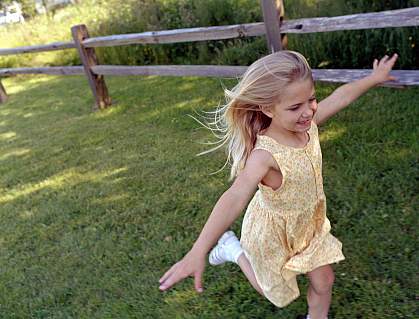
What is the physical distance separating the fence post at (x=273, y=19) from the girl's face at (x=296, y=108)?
2741 mm

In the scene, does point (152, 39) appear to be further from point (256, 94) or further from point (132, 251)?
point (256, 94)

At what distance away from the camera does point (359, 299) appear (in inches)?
103

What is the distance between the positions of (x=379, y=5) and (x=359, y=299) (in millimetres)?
4291

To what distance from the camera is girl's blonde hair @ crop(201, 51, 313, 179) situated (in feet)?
6.29

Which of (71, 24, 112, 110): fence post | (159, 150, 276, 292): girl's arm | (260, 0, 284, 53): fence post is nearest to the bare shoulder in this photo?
(159, 150, 276, 292): girl's arm

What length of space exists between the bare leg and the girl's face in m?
0.86

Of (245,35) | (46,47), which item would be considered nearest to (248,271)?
(245,35)

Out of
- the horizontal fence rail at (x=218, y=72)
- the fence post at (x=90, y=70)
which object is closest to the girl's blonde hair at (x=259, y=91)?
the horizontal fence rail at (x=218, y=72)

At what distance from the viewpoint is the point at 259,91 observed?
1.95 metres

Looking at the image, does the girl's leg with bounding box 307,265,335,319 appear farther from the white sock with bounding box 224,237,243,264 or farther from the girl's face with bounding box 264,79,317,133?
the girl's face with bounding box 264,79,317,133

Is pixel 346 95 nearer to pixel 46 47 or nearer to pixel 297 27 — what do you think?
pixel 297 27

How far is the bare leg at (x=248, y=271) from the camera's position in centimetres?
245

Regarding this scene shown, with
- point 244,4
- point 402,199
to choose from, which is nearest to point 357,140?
point 402,199

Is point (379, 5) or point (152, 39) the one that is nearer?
point (379, 5)
